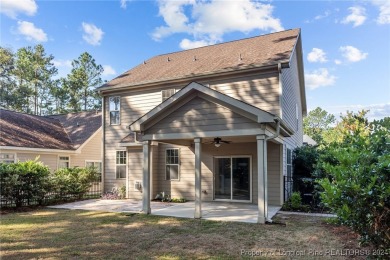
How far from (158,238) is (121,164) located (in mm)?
8370

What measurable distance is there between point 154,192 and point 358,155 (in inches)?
409

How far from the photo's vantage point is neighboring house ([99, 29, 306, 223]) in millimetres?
8242

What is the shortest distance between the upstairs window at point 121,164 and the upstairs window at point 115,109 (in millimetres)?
1650

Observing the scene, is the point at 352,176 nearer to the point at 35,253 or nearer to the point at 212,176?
the point at 35,253

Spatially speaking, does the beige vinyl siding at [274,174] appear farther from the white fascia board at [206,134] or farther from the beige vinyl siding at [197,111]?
the white fascia board at [206,134]

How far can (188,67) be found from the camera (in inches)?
542

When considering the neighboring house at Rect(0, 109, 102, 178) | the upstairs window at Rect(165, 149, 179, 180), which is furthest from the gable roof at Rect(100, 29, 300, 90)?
the neighboring house at Rect(0, 109, 102, 178)

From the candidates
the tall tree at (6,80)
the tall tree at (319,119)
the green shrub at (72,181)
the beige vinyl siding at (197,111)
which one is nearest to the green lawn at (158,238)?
the beige vinyl siding at (197,111)

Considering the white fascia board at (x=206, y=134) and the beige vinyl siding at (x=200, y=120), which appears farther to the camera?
the beige vinyl siding at (x=200, y=120)

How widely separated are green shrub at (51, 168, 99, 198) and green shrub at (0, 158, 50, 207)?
58 cm

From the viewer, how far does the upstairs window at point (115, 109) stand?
Answer: 14594 mm

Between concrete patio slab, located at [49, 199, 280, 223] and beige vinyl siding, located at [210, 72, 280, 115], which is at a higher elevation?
beige vinyl siding, located at [210, 72, 280, 115]

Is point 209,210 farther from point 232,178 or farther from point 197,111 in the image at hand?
point 197,111

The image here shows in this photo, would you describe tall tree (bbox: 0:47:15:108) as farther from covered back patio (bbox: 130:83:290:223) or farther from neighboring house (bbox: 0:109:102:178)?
covered back patio (bbox: 130:83:290:223)
